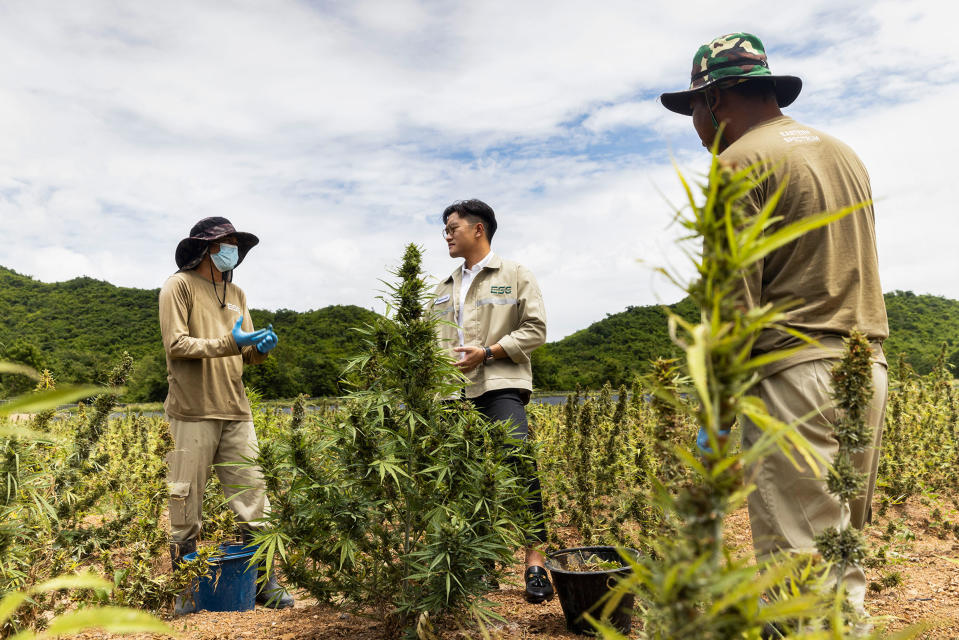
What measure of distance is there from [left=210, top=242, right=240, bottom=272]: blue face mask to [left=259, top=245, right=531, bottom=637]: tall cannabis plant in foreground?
6.36 feet

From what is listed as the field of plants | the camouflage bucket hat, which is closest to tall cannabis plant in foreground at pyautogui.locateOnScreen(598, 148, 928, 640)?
the field of plants

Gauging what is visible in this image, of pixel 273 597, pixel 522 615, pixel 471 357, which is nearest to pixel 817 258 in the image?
pixel 471 357

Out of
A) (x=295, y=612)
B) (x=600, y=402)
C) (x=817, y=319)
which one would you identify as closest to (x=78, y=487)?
(x=295, y=612)

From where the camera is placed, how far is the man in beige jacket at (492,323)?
147 inches

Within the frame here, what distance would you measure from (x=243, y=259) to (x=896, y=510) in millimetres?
6347

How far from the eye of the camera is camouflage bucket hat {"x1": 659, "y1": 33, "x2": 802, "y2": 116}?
2.28 metres

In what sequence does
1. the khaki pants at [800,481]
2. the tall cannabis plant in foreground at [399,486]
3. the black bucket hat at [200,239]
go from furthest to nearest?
1. the black bucket hat at [200,239]
2. the tall cannabis plant in foreground at [399,486]
3. the khaki pants at [800,481]

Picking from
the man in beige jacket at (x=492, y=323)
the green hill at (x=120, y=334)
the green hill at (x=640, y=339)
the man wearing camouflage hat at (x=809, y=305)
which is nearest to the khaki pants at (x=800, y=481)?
the man wearing camouflage hat at (x=809, y=305)

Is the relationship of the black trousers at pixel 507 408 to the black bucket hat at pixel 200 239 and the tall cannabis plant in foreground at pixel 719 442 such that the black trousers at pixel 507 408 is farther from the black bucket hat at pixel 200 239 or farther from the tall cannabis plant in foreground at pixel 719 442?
the tall cannabis plant in foreground at pixel 719 442

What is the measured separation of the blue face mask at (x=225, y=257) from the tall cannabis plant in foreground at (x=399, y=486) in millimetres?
1937

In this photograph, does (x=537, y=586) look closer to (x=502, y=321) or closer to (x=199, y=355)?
(x=502, y=321)

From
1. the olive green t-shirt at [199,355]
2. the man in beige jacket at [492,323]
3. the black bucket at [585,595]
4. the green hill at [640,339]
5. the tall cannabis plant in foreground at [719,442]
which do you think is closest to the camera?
the tall cannabis plant in foreground at [719,442]

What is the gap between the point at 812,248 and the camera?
2.01 m

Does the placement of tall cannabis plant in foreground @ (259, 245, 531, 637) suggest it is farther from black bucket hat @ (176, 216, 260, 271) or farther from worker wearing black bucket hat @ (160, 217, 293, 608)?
black bucket hat @ (176, 216, 260, 271)
